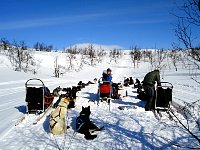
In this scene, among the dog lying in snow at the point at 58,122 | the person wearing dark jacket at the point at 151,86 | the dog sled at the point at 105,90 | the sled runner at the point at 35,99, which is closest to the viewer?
the dog lying in snow at the point at 58,122

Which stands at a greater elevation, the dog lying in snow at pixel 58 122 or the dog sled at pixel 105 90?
the dog sled at pixel 105 90

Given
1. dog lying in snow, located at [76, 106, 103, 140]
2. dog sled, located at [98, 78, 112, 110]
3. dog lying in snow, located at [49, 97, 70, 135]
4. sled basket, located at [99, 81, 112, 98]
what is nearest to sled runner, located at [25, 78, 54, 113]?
dog lying in snow, located at [49, 97, 70, 135]

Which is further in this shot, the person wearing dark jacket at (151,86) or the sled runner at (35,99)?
the person wearing dark jacket at (151,86)

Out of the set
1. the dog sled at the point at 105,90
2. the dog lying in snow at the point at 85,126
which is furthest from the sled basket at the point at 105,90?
the dog lying in snow at the point at 85,126

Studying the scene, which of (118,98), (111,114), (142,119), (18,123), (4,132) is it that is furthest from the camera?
(118,98)

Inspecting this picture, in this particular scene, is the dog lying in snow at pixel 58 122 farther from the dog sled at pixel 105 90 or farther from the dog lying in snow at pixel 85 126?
the dog sled at pixel 105 90

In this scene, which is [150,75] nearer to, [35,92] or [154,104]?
[154,104]

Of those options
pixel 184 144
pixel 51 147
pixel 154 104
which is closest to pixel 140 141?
pixel 184 144

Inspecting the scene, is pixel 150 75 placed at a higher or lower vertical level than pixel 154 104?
higher

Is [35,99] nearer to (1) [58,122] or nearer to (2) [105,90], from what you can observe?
(1) [58,122]

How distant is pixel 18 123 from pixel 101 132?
262 centimetres

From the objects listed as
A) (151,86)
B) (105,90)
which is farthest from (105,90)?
(151,86)

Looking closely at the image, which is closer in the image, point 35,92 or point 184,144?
point 184,144

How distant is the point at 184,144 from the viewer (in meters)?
7.10
